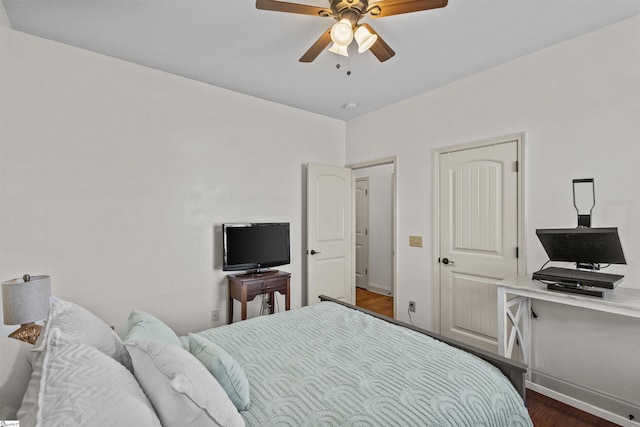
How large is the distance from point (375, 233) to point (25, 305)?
190 inches

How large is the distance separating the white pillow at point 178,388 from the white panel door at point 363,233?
16.4 ft

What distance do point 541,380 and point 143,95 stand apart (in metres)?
4.34

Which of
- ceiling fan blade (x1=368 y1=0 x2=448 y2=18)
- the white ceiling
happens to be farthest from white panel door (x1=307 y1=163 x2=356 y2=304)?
ceiling fan blade (x1=368 y1=0 x2=448 y2=18)

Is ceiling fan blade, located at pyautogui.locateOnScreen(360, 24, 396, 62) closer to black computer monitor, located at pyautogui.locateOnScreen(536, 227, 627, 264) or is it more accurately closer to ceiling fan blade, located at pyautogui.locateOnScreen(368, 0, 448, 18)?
ceiling fan blade, located at pyautogui.locateOnScreen(368, 0, 448, 18)

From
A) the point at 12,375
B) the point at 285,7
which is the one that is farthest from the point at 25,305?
the point at 285,7

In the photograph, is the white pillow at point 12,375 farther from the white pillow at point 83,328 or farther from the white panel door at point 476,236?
the white panel door at point 476,236

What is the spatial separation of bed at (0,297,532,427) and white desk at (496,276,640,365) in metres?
0.86

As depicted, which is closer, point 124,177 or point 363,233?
point 124,177

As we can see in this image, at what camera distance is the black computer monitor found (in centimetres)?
200

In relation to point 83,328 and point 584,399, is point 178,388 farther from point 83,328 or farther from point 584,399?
point 584,399

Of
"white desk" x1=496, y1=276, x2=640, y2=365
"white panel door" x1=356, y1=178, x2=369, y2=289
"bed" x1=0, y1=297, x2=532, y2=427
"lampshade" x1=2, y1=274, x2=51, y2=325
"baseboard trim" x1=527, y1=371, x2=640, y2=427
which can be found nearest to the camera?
"bed" x1=0, y1=297, x2=532, y2=427

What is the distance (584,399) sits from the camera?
231 centimetres

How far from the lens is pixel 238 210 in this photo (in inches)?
139

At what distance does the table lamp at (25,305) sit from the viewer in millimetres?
1779
